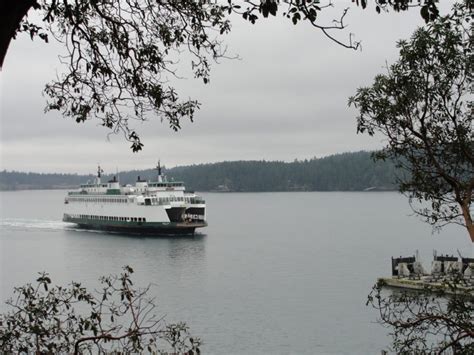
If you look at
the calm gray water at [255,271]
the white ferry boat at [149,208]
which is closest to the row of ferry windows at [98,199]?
the white ferry boat at [149,208]

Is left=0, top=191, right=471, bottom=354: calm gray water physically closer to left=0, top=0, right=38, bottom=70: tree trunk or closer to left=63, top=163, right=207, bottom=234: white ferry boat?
left=63, top=163, right=207, bottom=234: white ferry boat

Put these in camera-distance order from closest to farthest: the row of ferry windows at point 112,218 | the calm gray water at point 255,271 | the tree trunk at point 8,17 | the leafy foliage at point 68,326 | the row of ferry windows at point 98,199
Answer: the tree trunk at point 8,17 → the leafy foliage at point 68,326 → the calm gray water at point 255,271 → the row of ferry windows at point 112,218 → the row of ferry windows at point 98,199

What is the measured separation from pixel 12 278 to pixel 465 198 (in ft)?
107

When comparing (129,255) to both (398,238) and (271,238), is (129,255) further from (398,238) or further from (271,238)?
(398,238)

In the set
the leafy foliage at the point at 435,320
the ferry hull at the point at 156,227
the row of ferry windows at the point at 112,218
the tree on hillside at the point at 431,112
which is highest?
→ the tree on hillside at the point at 431,112

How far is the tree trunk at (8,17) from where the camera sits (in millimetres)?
3229

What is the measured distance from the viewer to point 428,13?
4133 millimetres

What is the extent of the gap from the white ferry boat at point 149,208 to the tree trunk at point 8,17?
52.5 m

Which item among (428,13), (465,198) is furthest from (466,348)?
(428,13)

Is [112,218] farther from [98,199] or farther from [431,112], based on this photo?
[431,112]

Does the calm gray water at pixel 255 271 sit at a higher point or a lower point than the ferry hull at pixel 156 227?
lower

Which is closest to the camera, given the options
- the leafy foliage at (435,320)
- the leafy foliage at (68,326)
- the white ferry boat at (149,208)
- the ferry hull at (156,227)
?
the leafy foliage at (68,326)

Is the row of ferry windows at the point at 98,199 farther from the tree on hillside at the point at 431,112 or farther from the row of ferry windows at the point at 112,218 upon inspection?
the tree on hillside at the point at 431,112

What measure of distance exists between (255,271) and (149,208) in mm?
22175
